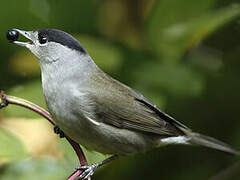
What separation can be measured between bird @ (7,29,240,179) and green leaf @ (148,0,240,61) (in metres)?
0.70

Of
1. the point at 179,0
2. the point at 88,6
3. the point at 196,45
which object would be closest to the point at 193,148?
the point at 196,45

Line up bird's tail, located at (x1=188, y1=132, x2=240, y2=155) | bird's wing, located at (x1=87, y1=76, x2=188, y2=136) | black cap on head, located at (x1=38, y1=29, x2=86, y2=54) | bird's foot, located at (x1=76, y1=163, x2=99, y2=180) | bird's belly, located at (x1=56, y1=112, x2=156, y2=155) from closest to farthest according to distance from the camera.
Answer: bird's foot, located at (x1=76, y1=163, x2=99, y2=180)
bird's belly, located at (x1=56, y1=112, x2=156, y2=155)
black cap on head, located at (x1=38, y1=29, x2=86, y2=54)
bird's wing, located at (x1=87, y1=76, x2=188, y2=136)
bird's tail, located at (x1=188, y1=132, x2=240, y2=155)

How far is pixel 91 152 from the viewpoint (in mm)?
3410

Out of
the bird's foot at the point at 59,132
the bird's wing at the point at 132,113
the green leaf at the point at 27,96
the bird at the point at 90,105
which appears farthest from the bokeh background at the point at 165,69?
the bird's foot at the point at 59,132

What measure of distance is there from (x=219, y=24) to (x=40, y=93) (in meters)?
1.59

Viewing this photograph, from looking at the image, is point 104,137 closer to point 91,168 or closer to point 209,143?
point 91,168

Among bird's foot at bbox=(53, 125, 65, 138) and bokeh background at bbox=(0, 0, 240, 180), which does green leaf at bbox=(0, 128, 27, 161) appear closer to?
bird's foot at bbox=(53, 125, 65, 138)

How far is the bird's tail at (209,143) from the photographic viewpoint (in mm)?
3938

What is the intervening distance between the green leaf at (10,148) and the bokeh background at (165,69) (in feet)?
2.37

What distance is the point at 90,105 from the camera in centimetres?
333

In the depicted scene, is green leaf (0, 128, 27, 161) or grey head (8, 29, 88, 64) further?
grey head (8, 29, 88, 64)

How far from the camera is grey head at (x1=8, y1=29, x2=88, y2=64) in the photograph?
334 cm

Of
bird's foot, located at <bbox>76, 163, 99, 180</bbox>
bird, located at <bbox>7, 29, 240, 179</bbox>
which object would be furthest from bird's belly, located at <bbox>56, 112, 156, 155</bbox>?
bird's foot, located at <bbox>76, 163, 99, 180</bbox>

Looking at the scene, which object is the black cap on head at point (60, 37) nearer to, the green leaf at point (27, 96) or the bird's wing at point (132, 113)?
the bird's wing at point (132, 113)
